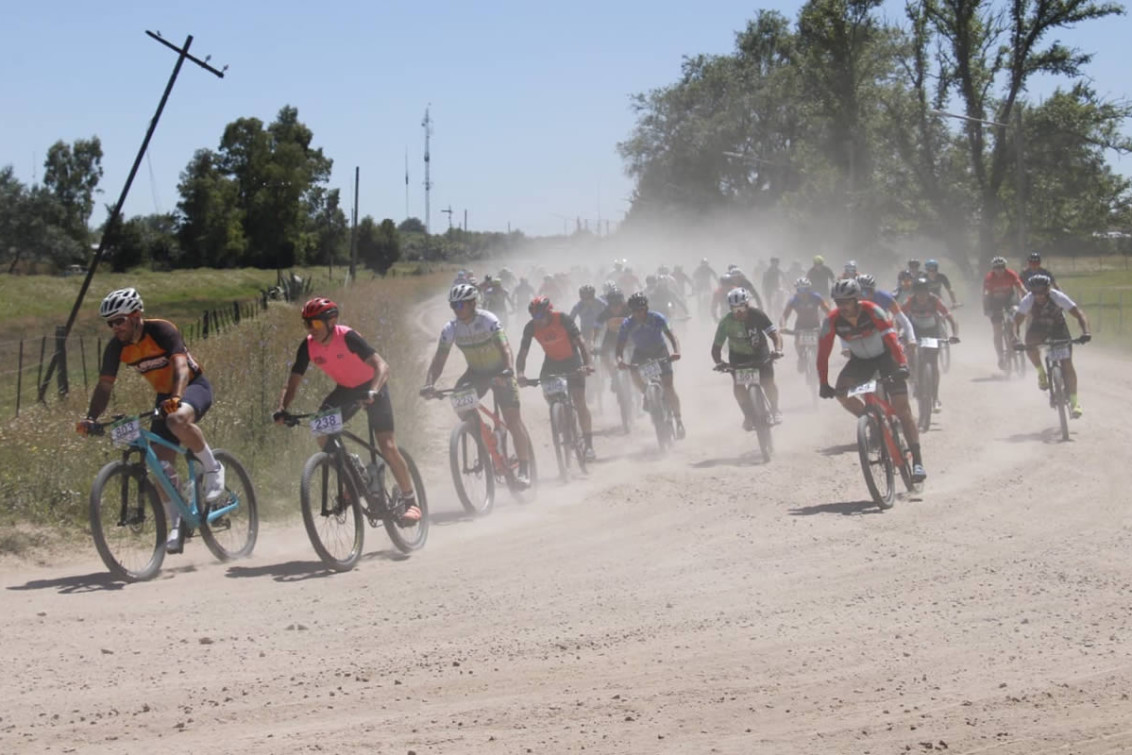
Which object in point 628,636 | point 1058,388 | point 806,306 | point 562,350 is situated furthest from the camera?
point 806,306

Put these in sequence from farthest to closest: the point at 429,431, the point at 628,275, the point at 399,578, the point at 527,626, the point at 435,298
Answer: the point at 435,298 < the point at 628,275 < the point at 429,431 < the point at 399,578 < the point at 527,626

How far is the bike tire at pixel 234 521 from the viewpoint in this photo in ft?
34.2

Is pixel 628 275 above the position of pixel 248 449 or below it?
above

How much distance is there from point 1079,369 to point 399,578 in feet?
69.7

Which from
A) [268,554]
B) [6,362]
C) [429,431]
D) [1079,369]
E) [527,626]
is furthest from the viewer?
[6,362]

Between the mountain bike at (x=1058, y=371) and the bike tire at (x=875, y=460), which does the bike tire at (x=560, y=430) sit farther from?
the mountain bike at (x=1058, y=371)

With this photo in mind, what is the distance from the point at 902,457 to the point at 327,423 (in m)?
5.44

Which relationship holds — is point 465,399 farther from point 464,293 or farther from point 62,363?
point 62,363

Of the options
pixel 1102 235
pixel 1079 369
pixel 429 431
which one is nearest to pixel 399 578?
pixel 429 431

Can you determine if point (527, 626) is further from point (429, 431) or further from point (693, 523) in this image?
point (429, 431)

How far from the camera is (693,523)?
11672mm

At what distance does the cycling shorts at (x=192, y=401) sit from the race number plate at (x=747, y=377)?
7.47m

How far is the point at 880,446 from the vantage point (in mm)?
12320

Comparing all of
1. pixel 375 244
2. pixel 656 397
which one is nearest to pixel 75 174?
pixel 375 244
